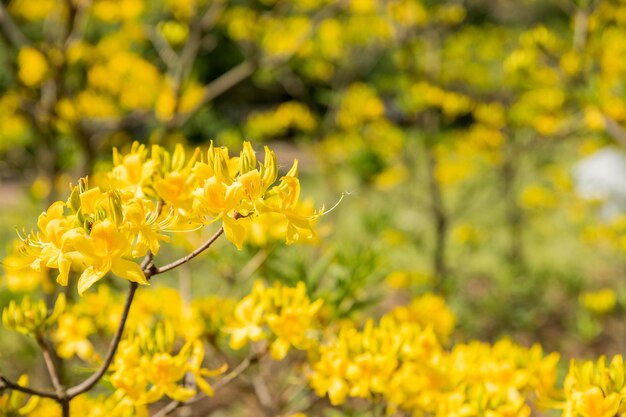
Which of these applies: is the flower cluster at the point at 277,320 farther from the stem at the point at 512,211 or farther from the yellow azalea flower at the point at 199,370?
the stem at the point at 512,211

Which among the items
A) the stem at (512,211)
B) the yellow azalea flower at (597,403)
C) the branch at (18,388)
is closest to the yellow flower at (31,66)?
the branch at (18,388)

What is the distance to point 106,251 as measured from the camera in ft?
2.37

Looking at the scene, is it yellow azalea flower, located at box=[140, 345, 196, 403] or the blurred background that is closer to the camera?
yellow azalea flower, located at box=[140, 345, 196, 403]

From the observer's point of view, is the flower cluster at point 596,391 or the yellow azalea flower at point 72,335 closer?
the flower cluster at point 596,391

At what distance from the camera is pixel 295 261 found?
1515 mm

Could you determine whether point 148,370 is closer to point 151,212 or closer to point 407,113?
point 151,212

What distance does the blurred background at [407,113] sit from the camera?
2693mm

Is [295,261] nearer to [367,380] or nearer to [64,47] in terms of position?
[367,380]

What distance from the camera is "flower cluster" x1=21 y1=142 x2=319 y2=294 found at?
0.72m

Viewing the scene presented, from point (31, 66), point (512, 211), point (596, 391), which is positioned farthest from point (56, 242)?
point (512, 211)

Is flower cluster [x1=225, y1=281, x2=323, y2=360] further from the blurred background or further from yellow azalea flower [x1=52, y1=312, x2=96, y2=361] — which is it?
the blurred background

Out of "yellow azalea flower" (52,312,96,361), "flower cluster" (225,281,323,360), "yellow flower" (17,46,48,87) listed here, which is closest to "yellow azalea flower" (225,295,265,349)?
"flower cluster" (225,281,323,360)

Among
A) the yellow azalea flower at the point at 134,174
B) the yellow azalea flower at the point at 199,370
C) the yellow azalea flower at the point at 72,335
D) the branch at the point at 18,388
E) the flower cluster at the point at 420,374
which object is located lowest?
the yellow azalea flower at the point at 72,335

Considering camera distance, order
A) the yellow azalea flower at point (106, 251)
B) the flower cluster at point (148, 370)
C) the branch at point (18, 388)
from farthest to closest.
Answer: the flower cluster at point (148, 370), the branch at point (18, 388), the yellow azalea flower at point (106, 251)
